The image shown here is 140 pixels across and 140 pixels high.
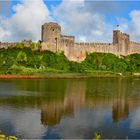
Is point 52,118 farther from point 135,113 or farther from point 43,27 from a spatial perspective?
point 43,27

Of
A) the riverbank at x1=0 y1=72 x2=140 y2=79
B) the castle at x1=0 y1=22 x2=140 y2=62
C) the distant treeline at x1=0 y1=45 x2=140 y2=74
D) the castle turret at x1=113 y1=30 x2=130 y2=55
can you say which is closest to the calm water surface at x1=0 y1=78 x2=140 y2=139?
the riverbank at x1=0 y1=72 x2=140 y2=79

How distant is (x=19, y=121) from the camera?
16938 millimetres

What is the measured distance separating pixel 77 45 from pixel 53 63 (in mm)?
8188

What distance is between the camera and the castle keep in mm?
65062

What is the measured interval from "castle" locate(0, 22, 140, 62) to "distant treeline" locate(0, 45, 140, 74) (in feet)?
3.66

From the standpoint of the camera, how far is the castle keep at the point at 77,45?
213ft

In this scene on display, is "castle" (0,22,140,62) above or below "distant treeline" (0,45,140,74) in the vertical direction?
above

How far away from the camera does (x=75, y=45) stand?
68.8 metres

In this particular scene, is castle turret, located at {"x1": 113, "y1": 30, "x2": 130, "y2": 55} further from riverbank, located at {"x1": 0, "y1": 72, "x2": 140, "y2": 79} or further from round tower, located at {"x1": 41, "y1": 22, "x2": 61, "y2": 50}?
round tower, located at {"x1": 41, "y1": 22, "x2": 61, "y2": 50}

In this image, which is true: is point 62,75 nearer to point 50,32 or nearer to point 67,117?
point 50,32

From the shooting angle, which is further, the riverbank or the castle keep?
the castle keep

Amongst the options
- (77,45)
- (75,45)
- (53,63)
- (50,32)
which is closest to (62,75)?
(53,63)

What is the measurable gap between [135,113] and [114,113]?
1129mm

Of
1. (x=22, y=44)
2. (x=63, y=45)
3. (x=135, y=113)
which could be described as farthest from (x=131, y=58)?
(x=135, y=113)
